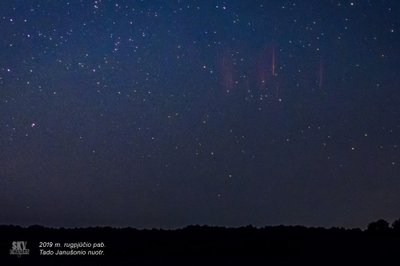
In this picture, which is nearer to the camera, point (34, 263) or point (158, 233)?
point (34, 263)

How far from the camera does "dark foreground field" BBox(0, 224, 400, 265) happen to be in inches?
637

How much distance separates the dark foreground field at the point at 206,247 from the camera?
16.2 metres

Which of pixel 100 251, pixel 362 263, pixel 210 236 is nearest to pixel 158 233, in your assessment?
pixel 210 236

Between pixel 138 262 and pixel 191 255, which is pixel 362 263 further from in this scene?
pixel 138 262

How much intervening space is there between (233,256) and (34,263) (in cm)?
609

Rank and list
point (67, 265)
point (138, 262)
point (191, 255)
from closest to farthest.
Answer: point (67, 265), point (138, 262), point (191, 255)

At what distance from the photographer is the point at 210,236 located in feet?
65.2

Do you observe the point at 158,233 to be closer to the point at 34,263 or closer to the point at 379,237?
the point at 34,263

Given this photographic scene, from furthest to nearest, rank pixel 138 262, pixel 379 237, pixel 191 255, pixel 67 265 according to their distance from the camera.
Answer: pixel 379 237
pixel 191 255
pixel 138 262
pixel 67 265

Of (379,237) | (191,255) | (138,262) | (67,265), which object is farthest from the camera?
(379,237)

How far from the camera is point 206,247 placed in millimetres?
18641

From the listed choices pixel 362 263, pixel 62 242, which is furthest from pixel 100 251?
pixel 362 263

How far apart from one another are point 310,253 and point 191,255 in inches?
149

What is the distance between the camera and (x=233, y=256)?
17.3m
